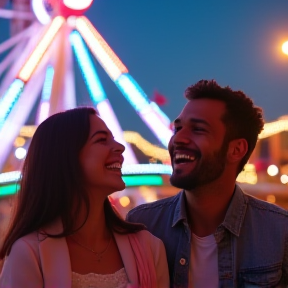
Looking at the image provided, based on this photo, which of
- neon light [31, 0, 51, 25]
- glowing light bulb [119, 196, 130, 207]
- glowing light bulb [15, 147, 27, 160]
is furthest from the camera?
glowing light bulb [119, 196, 130, 207]

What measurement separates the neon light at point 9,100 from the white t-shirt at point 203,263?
6876 millimetres

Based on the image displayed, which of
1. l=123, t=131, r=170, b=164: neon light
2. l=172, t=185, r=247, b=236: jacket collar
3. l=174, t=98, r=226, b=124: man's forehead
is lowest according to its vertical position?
l=172, t=185, r=247, b=236: jacket collar

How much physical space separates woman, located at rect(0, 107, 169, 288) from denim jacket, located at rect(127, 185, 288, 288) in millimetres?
186

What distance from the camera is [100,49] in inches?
381

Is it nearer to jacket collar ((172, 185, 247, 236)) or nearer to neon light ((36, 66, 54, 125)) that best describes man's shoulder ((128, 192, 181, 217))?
jacket collar ((172, 185, 247, 236))

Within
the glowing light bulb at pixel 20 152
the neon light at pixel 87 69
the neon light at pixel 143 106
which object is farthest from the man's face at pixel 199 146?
the neon light at pixel 87 69

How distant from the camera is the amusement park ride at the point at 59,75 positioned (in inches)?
354

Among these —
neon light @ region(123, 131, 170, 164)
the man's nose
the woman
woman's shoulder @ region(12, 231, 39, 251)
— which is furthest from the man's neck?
neon light @ region(123, 131, 170, 164)

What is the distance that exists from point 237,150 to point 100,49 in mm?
7431

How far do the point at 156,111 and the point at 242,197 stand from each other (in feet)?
22.4

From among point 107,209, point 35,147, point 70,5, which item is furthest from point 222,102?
point 70,5

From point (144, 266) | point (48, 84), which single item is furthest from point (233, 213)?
point (48, 84)

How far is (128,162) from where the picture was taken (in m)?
9.20

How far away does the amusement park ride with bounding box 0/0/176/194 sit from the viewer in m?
8.99
